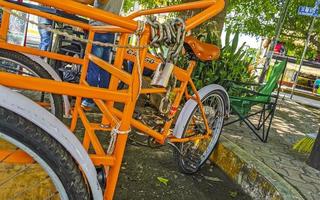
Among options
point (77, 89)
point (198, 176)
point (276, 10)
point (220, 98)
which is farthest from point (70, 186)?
point (276, 10)

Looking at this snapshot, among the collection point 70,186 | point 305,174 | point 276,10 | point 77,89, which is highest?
point 276,10

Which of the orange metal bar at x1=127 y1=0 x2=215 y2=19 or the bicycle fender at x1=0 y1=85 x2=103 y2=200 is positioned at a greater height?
the orange metal bar at x1=127 y1=0 x2=215 y2=19

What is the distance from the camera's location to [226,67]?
5742 millimetres

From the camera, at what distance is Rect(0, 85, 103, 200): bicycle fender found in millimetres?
1272

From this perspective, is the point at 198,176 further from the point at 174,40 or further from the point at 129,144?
the point at 174,40

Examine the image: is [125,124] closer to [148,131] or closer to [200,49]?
[148,131]

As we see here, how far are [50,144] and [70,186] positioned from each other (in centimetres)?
21

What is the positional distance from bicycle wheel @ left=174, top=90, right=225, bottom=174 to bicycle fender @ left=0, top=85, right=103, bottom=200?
5.20 feet

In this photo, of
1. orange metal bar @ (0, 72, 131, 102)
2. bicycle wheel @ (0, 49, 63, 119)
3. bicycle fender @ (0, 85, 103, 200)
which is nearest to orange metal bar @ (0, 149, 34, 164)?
bicycle fender @ (0, 85, 103, 200)

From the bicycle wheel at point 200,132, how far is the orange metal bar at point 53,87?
1528 mm

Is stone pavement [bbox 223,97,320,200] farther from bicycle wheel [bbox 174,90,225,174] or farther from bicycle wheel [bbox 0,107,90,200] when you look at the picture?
bicycle wheel [bbox 0,107,90,200]

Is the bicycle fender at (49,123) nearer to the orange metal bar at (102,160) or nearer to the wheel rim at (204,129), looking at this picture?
the orange metal bar at (102,160)

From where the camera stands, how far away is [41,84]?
1.37m

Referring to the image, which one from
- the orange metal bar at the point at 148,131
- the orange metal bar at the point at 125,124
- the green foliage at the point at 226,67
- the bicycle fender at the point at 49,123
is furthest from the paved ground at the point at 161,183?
the green foliage at the point at 226,67
